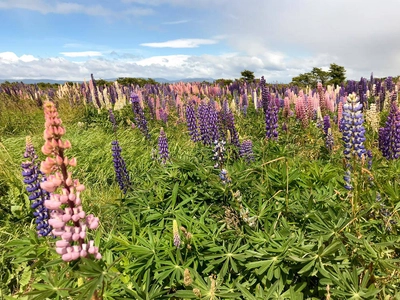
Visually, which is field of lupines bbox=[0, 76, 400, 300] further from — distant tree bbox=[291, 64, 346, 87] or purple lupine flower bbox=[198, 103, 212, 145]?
distant tree bbox=[291, 64, 346, 87]

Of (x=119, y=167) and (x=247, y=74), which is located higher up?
(x=247, y=74)

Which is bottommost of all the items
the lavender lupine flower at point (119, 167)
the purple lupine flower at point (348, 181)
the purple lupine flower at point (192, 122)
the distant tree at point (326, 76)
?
the lavender lupine flower at point (119, 167)

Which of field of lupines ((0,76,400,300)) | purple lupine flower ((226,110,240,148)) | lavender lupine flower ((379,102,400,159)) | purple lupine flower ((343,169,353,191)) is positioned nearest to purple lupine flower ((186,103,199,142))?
purple lupine flower ((226,110,240,148))

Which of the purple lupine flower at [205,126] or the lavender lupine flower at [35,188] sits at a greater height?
the purple lupine flower at [205,126]

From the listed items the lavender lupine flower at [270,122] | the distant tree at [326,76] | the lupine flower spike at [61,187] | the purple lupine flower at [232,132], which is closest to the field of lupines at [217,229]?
the lupine flower spike at [61,187]

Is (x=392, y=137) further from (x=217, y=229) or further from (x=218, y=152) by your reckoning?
(x=217, y=229)

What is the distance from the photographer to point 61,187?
4.67 feet

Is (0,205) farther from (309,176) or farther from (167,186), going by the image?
(309,176)

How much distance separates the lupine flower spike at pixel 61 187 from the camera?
52.2 inches

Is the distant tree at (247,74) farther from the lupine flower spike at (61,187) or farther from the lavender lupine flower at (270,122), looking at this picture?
the lupine flower spike at (61,187)

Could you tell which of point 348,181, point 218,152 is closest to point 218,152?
point 218,152

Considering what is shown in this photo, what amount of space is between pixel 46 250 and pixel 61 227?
113 centimetres

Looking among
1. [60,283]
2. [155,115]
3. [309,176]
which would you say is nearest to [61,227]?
A: [60,283]

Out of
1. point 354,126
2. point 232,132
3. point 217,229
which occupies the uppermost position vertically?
point 354,126
